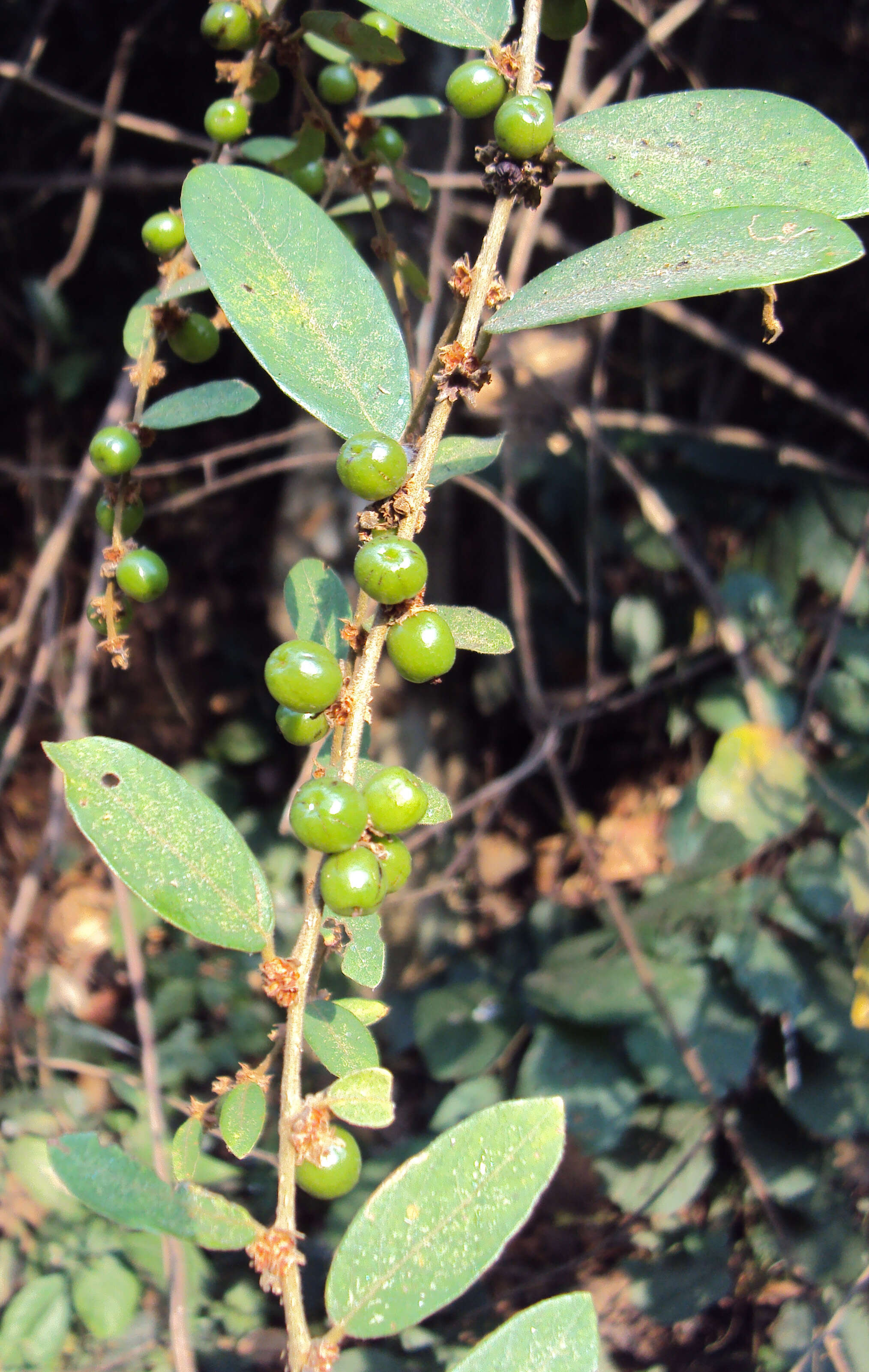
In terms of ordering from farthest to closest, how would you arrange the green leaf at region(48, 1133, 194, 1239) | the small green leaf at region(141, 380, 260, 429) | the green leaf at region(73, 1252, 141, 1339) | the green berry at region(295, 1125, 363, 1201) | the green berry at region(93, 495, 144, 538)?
the green leaf at region(73, 1252, 141, 1339) < the green berry at region(93, 495, 144, 538) < the small green leaf at region(141, 380, 260, 429) < the green berry at region(295, 1125, 363, 1201) < the green leaf at region(48, 1133, 194, 1239)

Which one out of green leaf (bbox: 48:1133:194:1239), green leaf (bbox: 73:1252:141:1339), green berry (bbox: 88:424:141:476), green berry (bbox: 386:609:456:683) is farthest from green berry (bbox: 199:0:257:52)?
green leaf (bbox: 73:1252:141:1339)

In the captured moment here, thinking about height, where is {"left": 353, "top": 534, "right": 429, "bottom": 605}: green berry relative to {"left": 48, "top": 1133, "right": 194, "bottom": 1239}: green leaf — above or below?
above

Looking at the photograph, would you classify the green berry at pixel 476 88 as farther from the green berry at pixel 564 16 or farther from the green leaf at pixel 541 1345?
the green leaf at pixel 541 1345

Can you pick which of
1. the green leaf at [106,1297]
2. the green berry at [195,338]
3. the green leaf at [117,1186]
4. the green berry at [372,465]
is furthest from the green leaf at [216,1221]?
the green leaf at [106,1297]

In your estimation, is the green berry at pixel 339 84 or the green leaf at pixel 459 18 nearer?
the green leaf at pixel 459 18

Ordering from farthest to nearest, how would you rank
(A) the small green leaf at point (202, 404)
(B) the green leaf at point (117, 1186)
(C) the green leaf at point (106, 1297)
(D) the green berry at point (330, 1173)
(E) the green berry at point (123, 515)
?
1. (C) the green leaf at point (106, 1297)
2. (E) the green berry at point (123, 515)
3. (A) the small green leaf at point (202, 404)
4. (D) the green berry at point (330, 1173)
5. (B) the green leaf at point (117, 1186)

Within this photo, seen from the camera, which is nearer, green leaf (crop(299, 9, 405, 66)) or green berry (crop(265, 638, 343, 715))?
green berry (crop(265, 638, 343, 715))

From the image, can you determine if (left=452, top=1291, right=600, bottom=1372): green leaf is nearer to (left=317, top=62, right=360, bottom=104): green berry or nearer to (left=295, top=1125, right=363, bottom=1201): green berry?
(left=295, top=1125, right=363, bottom=1201): green berry

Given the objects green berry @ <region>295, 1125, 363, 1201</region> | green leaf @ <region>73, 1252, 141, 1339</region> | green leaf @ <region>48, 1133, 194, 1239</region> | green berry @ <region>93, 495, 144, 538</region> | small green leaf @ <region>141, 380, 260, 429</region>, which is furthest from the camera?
green leaf @ <region>73, 1252, 141, 1339</region>

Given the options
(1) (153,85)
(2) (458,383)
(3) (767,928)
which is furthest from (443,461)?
(1) (153,85)
